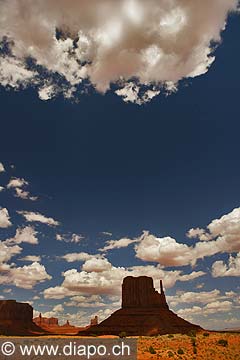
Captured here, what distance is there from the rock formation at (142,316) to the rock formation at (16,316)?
4981 centimetres

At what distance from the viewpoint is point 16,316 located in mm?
171000

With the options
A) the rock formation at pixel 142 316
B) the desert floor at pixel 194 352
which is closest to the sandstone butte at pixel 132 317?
the rock formation at pixel 142 316

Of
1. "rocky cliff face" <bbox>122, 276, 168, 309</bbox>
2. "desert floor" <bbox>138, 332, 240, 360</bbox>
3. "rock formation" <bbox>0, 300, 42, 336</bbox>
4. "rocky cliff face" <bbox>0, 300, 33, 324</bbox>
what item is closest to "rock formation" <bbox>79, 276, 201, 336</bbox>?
"rocky cliff face" <bbox>122, 276, 168, 309</bbox>

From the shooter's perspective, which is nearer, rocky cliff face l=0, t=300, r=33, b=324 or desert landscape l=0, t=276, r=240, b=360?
desert landscape l=0, t=276, r=240, b=360

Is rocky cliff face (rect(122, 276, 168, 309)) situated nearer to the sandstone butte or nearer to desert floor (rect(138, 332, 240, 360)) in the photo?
the sandstone butte

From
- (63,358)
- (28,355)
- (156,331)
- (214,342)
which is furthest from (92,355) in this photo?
(156,331)

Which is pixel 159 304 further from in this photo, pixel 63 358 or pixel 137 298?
pixel 63 358

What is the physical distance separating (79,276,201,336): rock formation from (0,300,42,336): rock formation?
163ft

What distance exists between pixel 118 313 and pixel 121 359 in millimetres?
104025

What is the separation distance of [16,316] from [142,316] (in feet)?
237

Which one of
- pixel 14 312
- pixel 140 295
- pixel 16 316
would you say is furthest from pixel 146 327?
pixel 14 312

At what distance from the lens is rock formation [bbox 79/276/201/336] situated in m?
112

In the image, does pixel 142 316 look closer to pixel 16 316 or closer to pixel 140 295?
pixel 140 295

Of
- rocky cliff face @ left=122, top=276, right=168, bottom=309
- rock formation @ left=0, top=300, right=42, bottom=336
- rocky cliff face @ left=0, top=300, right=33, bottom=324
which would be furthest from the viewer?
rocky cliff face @ left=0, top=300, right=33, bottom=324
